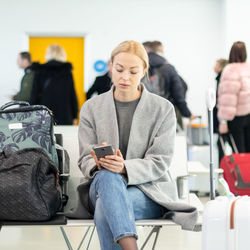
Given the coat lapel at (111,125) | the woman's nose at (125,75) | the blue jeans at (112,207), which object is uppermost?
the woman's nose at (125,75)

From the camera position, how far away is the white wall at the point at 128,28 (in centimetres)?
1029

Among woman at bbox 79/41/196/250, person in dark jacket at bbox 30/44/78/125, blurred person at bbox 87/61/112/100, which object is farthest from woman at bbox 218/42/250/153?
woman at bbox 79/41/196/250

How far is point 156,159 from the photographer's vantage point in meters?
2.92

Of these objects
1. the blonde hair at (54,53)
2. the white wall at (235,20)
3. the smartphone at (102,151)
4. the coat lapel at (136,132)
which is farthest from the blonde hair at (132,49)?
the white wall at (235,20)

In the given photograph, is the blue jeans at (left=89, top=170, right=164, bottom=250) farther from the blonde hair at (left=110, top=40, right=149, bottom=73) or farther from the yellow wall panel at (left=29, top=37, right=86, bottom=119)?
the yellow wall panel at (left=29, top=37, right=86, bottom=119)

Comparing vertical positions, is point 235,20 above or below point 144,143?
above

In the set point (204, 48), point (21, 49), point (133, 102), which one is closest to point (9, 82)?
point (21, 49)

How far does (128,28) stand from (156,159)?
7.72 meters

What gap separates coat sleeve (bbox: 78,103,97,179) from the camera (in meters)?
2.85

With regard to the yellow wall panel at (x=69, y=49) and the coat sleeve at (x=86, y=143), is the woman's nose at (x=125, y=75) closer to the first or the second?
the coat sleeve at (x=86, y=143)

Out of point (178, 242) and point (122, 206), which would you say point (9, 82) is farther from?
point (122, 206)

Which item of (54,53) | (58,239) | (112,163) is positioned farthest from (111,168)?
(54,53)

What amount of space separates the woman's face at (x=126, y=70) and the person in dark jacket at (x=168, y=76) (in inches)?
88.5

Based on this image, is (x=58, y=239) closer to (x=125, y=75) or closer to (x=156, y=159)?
(x=156, y=159)
